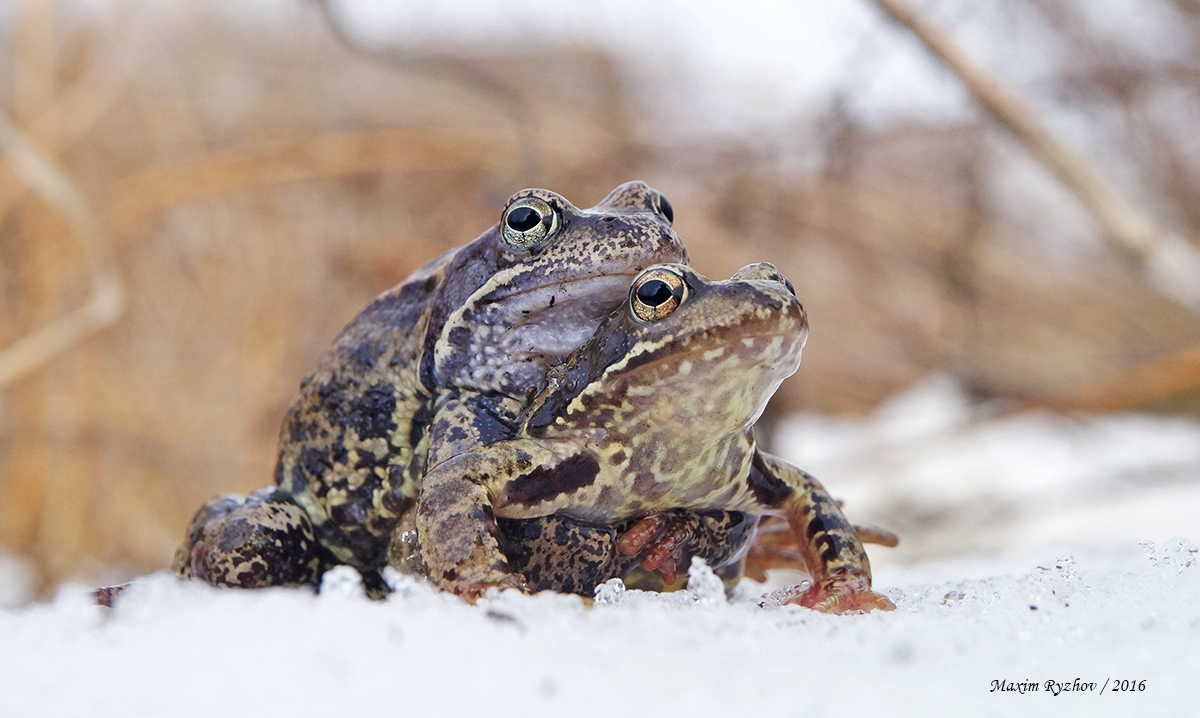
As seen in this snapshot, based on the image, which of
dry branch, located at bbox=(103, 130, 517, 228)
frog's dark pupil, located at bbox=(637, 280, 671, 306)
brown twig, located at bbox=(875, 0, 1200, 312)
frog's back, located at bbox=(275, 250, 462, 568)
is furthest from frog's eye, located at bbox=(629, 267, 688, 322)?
dry branch, located at bbox=(103, 130, 517, 228)

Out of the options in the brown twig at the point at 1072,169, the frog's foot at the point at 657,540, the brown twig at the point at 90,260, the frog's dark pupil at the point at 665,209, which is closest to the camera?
the frog's foot at the point at 657,540

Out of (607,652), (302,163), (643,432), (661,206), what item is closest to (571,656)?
(607,652)

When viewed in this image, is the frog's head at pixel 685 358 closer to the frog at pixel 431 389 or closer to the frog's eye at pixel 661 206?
the frog at pixel 431 389

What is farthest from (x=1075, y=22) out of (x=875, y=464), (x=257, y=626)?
(x=257, y=626)

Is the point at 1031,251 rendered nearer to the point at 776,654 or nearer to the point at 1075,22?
the point at 1075,22

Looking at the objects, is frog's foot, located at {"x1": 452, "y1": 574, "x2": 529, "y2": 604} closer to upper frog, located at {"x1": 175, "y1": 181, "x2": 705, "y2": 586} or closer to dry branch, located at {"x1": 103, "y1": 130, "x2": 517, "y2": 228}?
upper frog, located at {"x1": 175, "y1": 181, "x2": 705, "y2": 586}

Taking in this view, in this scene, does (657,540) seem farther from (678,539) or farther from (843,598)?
(843,598)

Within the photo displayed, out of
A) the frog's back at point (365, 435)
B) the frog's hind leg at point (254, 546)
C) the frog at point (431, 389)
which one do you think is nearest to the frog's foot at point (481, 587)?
the frog at point (431, 389)
